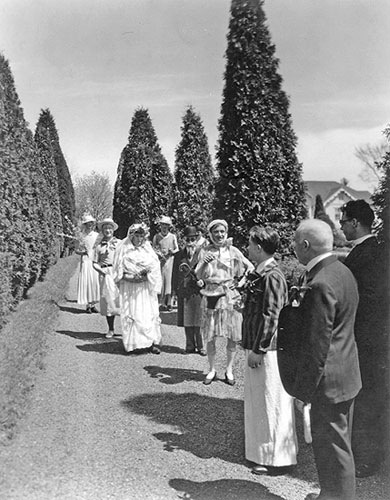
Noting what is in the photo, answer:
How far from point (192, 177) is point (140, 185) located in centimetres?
236

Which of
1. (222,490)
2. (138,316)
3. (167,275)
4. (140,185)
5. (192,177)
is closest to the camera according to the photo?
(222,490)

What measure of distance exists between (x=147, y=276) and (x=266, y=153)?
296 cm

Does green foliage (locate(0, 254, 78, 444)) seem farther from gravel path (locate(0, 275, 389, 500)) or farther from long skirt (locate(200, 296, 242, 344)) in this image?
long skirt (locate(200, 296, 242, 344))

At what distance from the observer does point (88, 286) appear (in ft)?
39.9

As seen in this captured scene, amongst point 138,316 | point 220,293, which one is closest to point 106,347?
point 138,316

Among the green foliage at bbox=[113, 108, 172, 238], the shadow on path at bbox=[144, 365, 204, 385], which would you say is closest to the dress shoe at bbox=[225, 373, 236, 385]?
the shadow on path at bbox=[144, 365, 204, 385]

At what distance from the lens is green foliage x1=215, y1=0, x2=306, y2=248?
29.1 ft

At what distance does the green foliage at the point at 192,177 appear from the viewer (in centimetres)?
1903

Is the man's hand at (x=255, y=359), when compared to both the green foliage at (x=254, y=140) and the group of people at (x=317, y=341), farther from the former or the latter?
the green foliage at (x=254, y=140)

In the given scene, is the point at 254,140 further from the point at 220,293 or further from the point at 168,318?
the point at 168,318

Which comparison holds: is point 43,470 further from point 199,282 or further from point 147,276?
point 147,276

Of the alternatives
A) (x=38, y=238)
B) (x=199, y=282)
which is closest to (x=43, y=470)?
(x=199, y=282)

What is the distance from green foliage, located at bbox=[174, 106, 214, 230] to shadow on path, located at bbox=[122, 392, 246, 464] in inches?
502

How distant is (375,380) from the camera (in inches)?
168
